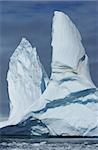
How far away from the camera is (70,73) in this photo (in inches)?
189

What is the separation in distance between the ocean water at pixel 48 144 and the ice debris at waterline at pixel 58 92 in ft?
1.18

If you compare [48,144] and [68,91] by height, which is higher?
[68,91]

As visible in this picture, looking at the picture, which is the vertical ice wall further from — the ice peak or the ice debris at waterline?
the ice peak

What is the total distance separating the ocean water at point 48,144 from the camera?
13.1 feet

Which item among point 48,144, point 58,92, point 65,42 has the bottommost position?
point 48,144

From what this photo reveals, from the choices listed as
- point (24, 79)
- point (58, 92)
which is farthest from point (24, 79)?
point (58, 92)

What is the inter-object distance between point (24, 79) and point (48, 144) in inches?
39.0

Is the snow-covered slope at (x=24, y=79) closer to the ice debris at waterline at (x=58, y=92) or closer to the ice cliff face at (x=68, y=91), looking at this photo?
the ice debris at waterline at (x=58, y=92)

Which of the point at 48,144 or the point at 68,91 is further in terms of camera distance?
the point at 68,91

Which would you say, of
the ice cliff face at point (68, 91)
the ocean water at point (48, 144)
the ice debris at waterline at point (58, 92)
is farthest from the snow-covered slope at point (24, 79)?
the ocean water at point (48, 144)

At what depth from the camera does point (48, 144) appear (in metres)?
4.07

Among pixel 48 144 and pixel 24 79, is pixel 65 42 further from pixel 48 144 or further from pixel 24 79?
pixel 48 144

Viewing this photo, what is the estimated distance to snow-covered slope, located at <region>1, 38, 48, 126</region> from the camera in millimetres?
4719

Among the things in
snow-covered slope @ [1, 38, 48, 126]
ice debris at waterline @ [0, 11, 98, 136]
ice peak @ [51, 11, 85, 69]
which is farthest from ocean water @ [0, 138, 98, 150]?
ice peak @ [51, 11, 85, 69]
